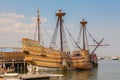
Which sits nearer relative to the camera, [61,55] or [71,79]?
[71,79]

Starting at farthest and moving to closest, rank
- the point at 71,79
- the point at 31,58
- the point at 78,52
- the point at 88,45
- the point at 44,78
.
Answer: the point at 88,45, the point at 78,52, the point at 31,58, the point at 71,79, the point at 44,78

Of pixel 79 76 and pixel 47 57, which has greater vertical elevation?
pixel 47 57

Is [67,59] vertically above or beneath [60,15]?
beneath

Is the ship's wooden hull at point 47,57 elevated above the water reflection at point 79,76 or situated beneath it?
elevated above

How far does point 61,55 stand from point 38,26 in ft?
33.4

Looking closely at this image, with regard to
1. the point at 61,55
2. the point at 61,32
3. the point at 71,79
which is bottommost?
the point at 71,79

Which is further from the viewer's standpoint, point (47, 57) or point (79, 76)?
point (47, 57)

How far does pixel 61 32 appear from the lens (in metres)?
79.9

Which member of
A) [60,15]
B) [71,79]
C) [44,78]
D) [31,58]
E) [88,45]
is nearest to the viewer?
[44,78]

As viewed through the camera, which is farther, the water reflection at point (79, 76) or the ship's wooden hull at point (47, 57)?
the ship's wooden hull at point (47, 57)

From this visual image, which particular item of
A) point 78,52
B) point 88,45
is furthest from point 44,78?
point 88,45

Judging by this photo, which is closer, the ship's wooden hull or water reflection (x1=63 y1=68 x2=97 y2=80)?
water reflection (x1=63 y1=68 x2=97 y2=80)

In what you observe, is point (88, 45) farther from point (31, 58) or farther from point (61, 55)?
point (31, 58)

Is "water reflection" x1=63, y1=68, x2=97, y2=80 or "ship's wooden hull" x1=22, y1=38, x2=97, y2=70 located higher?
"ship's wooden hull" x1=22, y1=38, x2=97, y2=70
